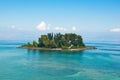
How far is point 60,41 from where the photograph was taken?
77062 mm

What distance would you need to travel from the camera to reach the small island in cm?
7562

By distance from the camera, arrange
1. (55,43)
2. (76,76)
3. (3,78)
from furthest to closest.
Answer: (55,43)
(76,76)
(3,78)

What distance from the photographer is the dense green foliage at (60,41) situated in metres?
75.9

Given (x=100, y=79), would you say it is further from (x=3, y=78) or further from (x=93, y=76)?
(x=3, y=78)

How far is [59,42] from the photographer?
7706 centimetres

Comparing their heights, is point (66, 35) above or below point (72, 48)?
above

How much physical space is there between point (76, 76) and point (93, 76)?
90.8 inches

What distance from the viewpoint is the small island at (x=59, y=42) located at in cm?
7562

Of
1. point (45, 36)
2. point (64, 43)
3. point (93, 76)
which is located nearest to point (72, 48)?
point (64, 43)

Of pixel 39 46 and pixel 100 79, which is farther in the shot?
pixel 39 46

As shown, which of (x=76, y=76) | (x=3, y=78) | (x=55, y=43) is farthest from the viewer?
(x=55, y=43)

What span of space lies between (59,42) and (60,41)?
54 cm

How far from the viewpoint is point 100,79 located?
25.9 m

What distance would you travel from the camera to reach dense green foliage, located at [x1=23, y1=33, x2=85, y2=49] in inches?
2988
